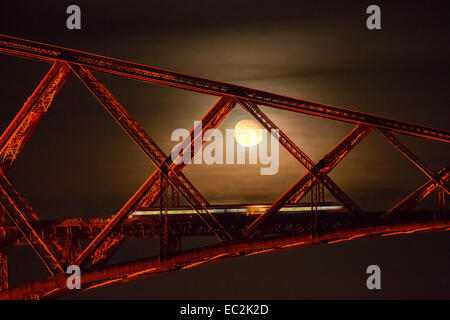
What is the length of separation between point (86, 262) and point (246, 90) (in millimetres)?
7953

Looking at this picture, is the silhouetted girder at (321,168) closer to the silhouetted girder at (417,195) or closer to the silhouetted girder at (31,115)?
the silhouetted girder at (417,195)

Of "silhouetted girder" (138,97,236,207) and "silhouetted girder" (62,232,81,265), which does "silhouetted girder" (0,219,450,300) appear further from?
"silhouetted girder" (62,232,81,265)

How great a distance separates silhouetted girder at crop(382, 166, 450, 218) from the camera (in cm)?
2616

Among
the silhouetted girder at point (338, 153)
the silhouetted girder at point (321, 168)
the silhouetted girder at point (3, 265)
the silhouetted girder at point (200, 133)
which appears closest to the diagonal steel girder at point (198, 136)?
the silhouetted girder at point (200, 133)

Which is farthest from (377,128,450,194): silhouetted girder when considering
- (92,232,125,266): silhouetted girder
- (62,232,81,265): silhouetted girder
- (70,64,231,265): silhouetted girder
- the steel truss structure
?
(62,232,81,265): silhouetted girder

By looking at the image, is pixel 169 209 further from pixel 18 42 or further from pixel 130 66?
pixel 18 42

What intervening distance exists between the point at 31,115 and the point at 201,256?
7592 mm

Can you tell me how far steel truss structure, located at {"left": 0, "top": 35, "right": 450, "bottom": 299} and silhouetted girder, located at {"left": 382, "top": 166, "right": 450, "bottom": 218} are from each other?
40mm

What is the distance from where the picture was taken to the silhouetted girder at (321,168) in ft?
83.2

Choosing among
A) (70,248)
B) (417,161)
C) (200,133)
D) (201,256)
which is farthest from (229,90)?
(70,248)

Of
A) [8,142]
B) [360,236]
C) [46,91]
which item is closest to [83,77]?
[46,91]

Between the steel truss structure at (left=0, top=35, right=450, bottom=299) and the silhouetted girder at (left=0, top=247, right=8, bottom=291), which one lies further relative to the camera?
the silhouetted girder at (left=0, top=247, right=8, bottom=291)

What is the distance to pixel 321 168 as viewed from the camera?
85.7 feet

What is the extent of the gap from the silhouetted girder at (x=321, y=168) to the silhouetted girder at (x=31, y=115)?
825 centimetres
